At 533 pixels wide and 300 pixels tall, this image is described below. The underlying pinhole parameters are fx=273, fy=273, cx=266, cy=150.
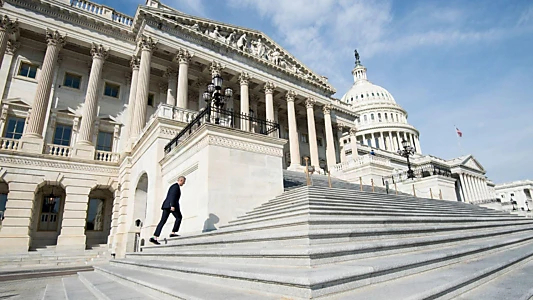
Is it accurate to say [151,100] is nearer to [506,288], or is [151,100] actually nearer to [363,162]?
[363,162]

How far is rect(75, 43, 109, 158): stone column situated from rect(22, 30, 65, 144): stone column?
2214 millimetres

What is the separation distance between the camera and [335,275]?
10.1 ft

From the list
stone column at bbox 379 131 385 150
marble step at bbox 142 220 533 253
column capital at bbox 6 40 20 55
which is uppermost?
stone column at bbox 379 131 385 150

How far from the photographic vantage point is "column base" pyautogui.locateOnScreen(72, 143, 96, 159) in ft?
62.7

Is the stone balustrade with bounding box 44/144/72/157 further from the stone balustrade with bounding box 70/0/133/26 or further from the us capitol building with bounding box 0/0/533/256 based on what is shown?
the stone balustrade with bounding box 70/0/133/26

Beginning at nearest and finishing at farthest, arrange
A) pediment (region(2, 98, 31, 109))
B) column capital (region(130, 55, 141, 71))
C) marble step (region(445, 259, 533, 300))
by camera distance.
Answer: marble step (region(445, 259, 533, 300)), pediment (region(2, 98, 31, 109)), column capital (region(130, 55, 141, 71))

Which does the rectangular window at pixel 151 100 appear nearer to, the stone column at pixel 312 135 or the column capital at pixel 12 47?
the column capital at pixel 12 47

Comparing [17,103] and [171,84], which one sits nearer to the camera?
[17,103]

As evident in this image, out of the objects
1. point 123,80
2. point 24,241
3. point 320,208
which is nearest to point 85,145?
point 24,241

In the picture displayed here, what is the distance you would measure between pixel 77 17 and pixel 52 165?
12390 millimetres

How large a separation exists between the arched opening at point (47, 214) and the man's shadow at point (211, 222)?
52.5 ft

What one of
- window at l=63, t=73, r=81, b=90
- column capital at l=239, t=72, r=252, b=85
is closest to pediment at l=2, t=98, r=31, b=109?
window at l=63, t=73, r=81, b=90

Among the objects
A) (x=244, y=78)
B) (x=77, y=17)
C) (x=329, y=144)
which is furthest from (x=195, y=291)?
(x=329, y=144)

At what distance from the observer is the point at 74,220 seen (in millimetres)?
17672
